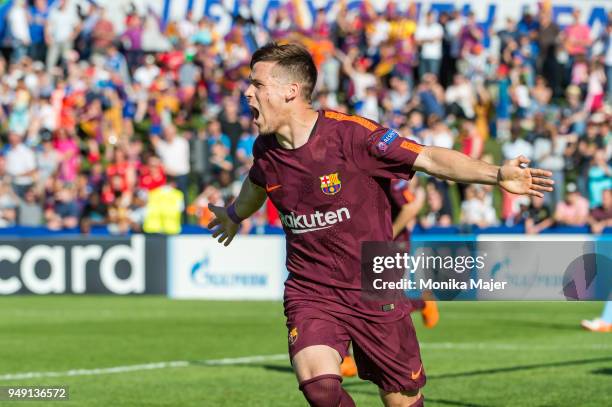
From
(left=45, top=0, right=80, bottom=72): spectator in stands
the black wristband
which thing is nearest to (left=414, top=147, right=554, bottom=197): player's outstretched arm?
the black wristband

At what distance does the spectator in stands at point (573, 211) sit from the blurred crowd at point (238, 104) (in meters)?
0.02

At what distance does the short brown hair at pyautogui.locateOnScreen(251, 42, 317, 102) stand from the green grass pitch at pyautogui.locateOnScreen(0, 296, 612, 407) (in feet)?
12.1

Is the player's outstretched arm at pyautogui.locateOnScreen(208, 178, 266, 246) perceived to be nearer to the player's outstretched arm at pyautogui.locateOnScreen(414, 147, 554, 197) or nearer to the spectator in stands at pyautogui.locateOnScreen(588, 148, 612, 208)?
the player's outstretched arm at pyautogui.locateOnScreen(414, 147, 554, 197)

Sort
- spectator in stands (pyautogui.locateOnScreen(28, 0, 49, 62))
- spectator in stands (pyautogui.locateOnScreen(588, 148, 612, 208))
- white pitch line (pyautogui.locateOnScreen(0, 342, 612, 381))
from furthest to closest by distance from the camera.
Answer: spectator in stands (pyautogui.locateOnScreen(28, 0, 49, 62)) < spectator in stands (pyautogui.locateOnScreen(588, 148, 612, 208)) < white pitch line (pyautogui.locateOnScreen(0, 342, 612, 381))

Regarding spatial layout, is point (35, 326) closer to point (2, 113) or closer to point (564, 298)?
point (2, 113)

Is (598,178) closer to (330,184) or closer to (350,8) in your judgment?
(350,8)

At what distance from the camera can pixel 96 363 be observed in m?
12.5

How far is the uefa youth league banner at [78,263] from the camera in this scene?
69.1 ft

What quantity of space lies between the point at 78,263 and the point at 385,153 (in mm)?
15270

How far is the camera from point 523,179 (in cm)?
582

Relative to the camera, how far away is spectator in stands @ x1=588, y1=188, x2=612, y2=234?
64.8 feet

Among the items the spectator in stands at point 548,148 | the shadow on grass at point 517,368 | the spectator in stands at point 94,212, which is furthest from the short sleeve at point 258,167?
the spectator in stands at point 548,148

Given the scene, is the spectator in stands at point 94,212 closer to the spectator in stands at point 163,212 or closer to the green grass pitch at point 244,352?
the spectator in stands at point 163,212

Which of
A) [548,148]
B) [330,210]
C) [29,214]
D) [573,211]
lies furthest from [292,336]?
[548,148]
